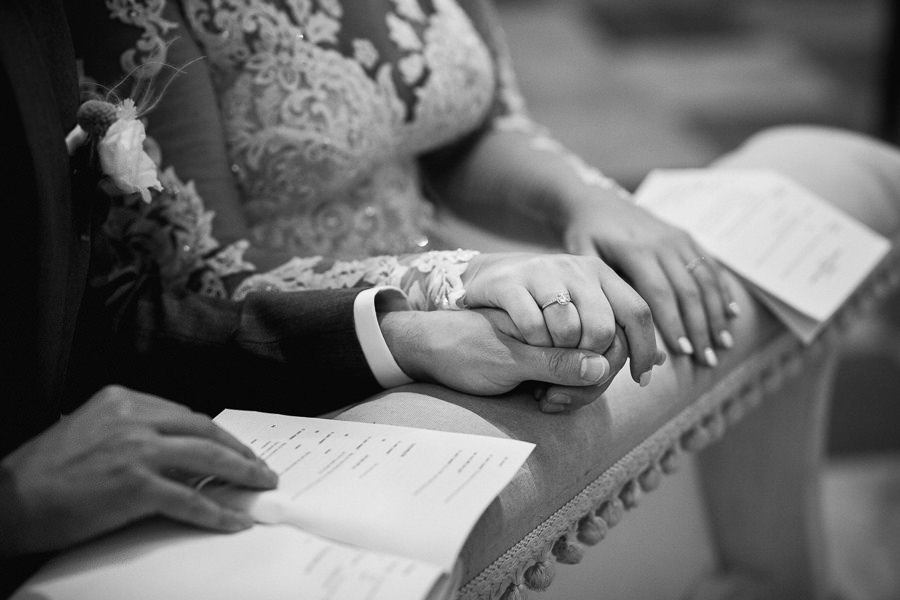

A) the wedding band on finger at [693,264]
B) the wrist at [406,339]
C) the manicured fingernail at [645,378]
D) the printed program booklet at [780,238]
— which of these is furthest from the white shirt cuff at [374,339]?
the printed program booklet at [780,238]

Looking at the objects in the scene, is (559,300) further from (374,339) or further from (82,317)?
(82,317)

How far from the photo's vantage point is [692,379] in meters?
0.94

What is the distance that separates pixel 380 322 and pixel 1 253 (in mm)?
333

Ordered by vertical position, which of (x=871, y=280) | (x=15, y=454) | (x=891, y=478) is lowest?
(x=891, y=478)

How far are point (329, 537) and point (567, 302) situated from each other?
0.27 metres

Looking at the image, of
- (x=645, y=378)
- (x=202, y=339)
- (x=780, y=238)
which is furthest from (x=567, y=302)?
(x=780, y=238)

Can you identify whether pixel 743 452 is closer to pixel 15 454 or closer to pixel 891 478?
pixel 891 478

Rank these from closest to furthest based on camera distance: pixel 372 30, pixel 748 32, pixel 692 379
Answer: pixel 692 379, pixel 372 30, pixel 748 32

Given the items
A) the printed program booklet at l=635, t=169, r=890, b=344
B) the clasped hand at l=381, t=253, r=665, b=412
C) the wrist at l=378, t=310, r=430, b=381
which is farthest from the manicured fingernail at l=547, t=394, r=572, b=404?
the printed program booklet at l=635, t=169, r=890, b=344

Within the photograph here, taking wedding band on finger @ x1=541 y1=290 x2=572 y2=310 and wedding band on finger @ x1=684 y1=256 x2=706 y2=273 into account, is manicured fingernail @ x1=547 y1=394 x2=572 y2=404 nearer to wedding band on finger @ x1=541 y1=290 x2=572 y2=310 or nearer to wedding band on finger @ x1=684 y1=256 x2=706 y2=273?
wedding band on finger @ x1=541 y1=290 x2=572 y2=310

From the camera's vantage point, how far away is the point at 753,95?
3947 millimetres

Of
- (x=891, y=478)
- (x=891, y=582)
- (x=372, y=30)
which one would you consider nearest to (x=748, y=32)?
(x=891, y=478)

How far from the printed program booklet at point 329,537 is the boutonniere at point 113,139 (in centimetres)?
25

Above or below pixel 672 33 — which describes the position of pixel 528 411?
above
